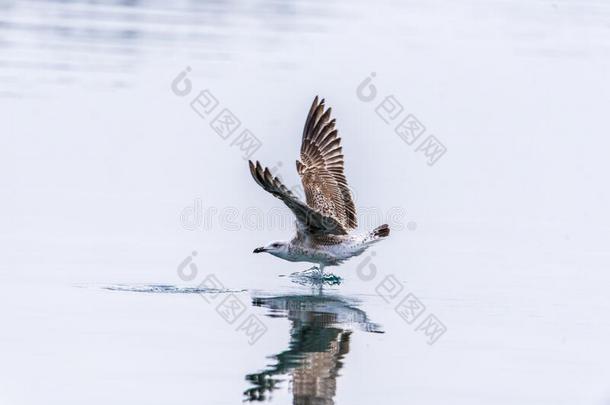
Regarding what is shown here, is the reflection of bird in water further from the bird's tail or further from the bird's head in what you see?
the bird's head

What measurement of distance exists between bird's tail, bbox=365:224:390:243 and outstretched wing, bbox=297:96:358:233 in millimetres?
850

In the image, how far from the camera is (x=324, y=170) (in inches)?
592

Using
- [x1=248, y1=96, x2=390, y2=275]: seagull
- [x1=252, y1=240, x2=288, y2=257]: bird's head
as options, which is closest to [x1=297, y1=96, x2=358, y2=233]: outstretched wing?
[x1=248, y1=96, x2=390, y2=275]: seagull

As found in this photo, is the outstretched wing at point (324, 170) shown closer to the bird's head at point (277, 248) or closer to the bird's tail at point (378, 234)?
the bird's head at point (277, 248)

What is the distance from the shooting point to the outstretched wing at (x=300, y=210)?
37.7 ft

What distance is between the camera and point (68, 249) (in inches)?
547

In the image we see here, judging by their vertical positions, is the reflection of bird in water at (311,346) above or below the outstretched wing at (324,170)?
below

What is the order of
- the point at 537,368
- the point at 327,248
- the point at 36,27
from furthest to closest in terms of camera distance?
the point at 36,27
the point at 327,248
the point at 537,368

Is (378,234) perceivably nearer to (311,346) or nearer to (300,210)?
(300,210)

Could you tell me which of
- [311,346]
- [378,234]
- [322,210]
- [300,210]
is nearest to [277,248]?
[322,210]

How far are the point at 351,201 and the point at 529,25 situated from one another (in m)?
17.1

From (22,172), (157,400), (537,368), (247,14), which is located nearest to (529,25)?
(247,14)

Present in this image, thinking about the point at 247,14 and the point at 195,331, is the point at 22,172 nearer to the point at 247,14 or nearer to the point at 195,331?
the point at 195,331

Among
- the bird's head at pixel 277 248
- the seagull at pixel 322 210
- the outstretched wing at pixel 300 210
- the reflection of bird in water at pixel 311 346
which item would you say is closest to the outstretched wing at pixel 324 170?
the seagull at pixel 322 210
